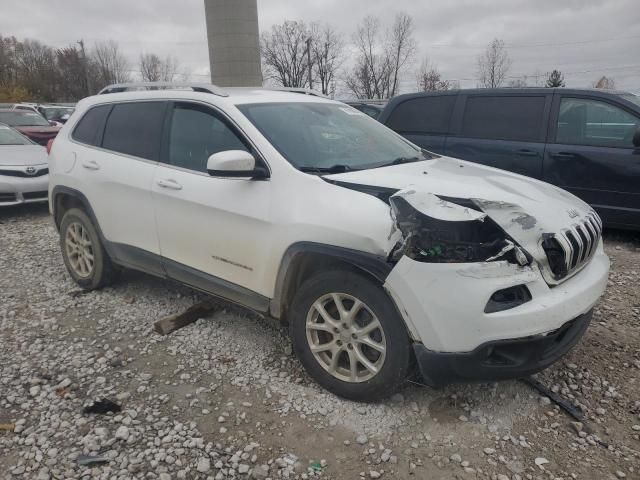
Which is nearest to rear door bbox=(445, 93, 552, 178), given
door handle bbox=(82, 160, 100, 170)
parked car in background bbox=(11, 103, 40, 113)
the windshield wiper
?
the windshield wiper

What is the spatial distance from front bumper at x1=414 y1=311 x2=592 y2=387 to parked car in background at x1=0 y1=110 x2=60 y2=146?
1297cm

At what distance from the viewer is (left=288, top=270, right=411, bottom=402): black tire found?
251cm

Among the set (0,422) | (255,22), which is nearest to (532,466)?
(0,422)

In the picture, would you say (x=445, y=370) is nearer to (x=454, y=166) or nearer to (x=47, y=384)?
(x=454, y=166)

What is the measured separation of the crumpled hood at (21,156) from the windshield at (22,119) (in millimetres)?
5267

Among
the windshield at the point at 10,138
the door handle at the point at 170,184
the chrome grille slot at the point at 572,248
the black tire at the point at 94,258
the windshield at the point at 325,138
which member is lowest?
the black tire at the point at 94,258

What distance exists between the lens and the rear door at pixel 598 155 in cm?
534

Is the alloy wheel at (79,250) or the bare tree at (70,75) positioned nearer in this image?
the alloy wheel at (79,250)

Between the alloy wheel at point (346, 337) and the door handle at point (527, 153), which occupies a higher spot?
the door handle at point (527, 153)

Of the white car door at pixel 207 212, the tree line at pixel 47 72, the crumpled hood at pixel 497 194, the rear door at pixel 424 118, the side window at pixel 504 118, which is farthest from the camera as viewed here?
the tree line at pixel 47 72

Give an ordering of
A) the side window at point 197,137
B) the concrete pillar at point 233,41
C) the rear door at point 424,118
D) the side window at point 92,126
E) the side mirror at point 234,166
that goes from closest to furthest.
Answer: the side mirror at point 234,166, the side window at point 197,137, the side window at point 92,126, the rear door at point 424,118, the concrete pillar at point 233,41

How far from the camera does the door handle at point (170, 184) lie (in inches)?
136

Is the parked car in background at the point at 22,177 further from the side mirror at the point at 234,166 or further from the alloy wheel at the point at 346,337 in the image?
the alloy wheel at the point at 346,337

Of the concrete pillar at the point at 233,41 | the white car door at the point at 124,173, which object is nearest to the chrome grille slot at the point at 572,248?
the white car door at the point at 124,173
